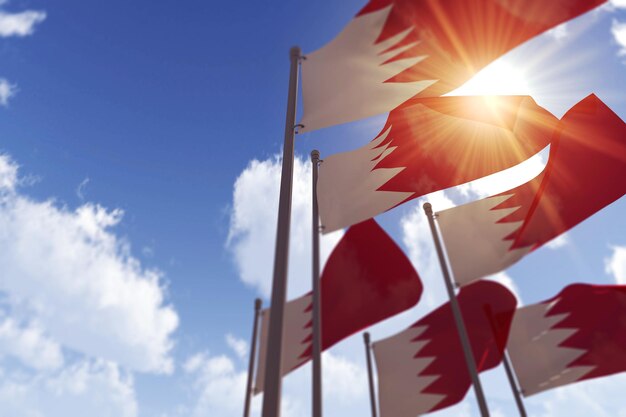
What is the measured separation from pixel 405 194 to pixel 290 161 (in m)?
3.40

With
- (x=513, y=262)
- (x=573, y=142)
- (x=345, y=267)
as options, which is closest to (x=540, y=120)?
(x=573, y=142)

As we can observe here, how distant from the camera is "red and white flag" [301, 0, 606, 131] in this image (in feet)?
19.2

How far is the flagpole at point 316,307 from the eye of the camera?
5613 millimetres

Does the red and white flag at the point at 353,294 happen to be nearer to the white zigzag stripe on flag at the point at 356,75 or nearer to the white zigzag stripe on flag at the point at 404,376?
the white zigzag stripe on flag at the point at 404,376

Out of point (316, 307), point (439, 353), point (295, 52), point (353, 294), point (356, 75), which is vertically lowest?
point (316, 307)

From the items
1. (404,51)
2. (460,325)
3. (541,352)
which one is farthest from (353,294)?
(404,51)

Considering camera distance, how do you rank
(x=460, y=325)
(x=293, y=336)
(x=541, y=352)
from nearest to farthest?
(x=460, y=325) → (x=541, y=352) → (x=293, y=336)

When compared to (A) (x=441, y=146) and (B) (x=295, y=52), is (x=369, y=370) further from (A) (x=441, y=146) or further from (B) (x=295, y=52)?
(B) (x=295, y=52)

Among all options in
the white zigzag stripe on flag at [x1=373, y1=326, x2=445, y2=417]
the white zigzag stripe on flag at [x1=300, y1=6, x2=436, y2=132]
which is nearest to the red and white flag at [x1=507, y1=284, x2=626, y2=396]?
the white zigzag stripe on flag at [x1=373, y1=326, x2=445, y2=417]

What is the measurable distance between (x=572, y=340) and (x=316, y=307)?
21.6ft

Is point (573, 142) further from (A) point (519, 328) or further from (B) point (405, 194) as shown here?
(A) point (519, 328)

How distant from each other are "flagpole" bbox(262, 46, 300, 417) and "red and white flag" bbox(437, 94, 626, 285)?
5.16 meters

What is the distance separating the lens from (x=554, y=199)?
819cm

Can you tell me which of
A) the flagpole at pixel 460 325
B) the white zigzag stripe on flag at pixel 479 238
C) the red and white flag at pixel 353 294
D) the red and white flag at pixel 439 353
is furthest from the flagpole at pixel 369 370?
the white zigzag stripe on flag at pixel 479 238
